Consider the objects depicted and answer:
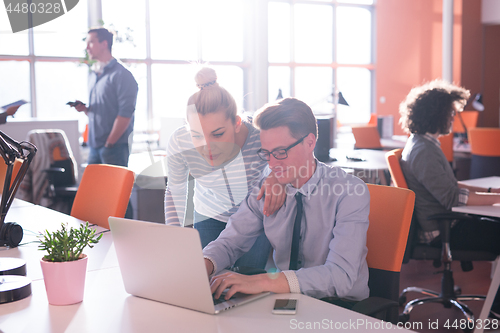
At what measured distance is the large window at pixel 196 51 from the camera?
6648mm

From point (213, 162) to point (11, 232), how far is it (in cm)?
80

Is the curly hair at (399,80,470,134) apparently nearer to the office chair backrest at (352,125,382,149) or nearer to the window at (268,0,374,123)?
the office chair backrest at (352,125,382,149)

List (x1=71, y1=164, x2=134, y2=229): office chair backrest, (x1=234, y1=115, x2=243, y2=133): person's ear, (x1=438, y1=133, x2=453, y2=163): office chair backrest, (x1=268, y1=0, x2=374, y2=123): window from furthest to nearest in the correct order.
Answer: (x1=268, y1=0, x2=374, y2=123): window
(x1=438, y1=133, x2=453, y2=163): office chair backrest
(x1=71, y1=164, x2=134, y2=229): office chair backrest
(x1=234, y1=115, x2=243, y2=133): person's ear

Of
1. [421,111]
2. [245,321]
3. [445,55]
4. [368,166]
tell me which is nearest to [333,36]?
[445,55]

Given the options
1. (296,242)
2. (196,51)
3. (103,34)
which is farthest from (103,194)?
(196,51)

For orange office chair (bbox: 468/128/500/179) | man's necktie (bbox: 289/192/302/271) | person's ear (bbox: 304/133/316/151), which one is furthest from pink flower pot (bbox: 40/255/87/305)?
orange office chair (bbox: 468/128/500/179)

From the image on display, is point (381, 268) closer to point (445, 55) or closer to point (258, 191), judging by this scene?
point (258, 191)

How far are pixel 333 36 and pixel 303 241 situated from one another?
8.43 m

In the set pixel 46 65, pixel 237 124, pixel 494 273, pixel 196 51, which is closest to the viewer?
pixel 237 124

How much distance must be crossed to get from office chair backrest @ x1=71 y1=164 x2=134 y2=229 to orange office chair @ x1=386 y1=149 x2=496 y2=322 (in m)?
1.46

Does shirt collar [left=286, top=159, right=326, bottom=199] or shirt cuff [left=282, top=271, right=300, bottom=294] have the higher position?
shirt collar [left=286, top=159, right=326, bottom=199]

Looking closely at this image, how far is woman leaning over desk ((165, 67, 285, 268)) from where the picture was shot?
1.88 m

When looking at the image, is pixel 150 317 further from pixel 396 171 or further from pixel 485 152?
pixel 485 152

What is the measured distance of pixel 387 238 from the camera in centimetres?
155
